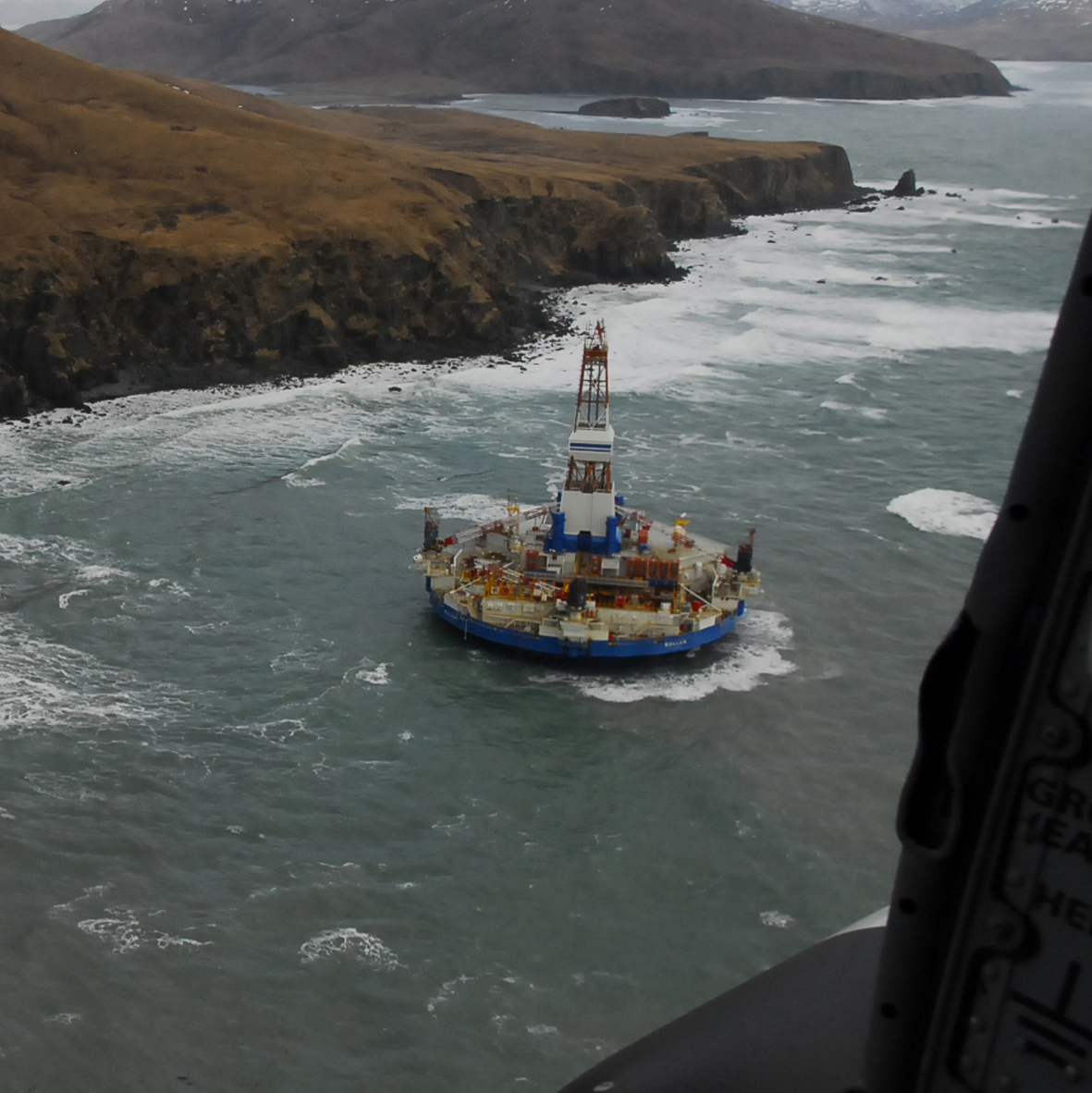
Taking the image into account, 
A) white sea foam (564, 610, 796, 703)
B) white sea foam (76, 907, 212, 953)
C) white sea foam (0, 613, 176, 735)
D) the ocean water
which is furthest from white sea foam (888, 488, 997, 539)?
white sea foam (76, 907, 212, 953)

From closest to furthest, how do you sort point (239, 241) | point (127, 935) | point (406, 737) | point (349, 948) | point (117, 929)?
point (349, 948)
point (127, 935)
point (117, 929)
point (406, 737)
point (239, 241)

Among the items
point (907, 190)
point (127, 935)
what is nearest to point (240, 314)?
point (127, 935)

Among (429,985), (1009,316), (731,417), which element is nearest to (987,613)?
(429,985)

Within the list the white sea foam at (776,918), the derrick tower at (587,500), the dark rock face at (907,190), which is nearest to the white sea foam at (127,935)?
the white sea foam at (776,918)

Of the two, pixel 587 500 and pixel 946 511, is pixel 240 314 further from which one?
pixel 946 511

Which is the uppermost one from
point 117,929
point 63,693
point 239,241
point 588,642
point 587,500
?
point 239,241

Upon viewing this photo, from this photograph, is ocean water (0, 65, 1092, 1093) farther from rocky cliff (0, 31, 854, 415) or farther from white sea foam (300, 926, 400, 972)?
rocky cliff (0, 31, 854, 415)
